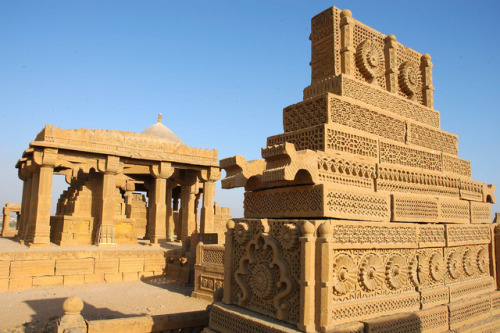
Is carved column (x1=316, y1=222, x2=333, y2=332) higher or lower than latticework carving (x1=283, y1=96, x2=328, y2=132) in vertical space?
lower

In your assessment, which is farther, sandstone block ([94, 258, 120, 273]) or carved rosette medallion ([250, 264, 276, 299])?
sandstone block ([94, 258, 120, 273])

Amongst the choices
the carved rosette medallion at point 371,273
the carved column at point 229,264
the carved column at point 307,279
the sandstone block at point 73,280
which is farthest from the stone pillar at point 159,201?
the carved column at point 307,279

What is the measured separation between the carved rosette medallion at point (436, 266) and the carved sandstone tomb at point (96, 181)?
12080 mm

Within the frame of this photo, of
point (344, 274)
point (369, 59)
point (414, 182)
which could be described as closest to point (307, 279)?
point (344, 274)

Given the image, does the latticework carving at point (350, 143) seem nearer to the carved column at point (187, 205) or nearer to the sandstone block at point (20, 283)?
the sandstone block at point (20, 283)

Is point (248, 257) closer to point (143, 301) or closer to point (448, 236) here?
point (448, 236)

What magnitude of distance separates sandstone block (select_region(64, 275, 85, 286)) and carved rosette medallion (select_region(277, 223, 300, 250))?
31.7 feet

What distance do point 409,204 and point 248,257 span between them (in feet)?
6.55

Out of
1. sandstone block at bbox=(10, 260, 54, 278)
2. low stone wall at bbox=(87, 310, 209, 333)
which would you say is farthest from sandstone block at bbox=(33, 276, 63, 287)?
low stone wall at bbox=(87, 310, 209, 333)

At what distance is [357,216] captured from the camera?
3.93 m

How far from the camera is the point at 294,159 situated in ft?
12.1

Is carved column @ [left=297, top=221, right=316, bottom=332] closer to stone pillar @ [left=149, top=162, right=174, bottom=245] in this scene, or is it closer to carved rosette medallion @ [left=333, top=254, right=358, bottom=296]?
carved rosette medallion @ [left=333, top=254, right=358, bottom=296]

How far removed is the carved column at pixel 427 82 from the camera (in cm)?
575

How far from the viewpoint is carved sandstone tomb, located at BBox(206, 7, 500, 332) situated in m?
3.65
